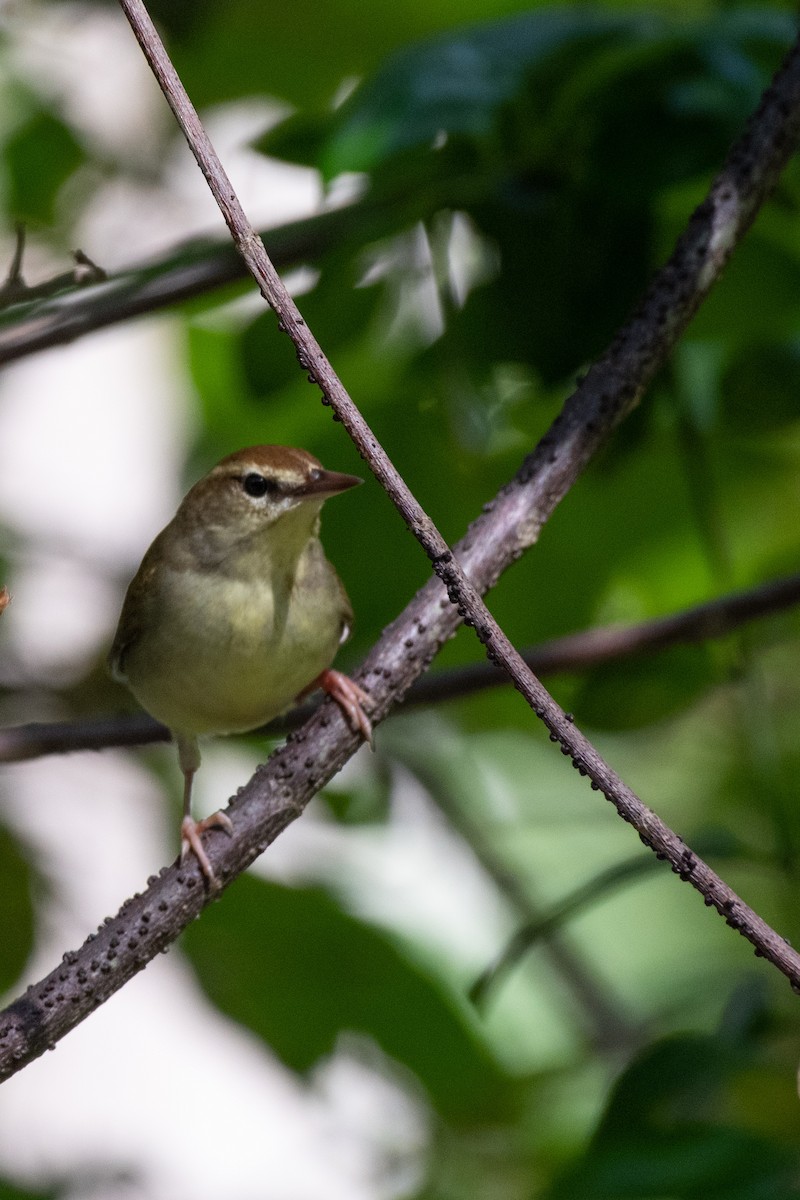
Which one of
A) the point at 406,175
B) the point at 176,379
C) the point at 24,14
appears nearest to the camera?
the point at 406,175

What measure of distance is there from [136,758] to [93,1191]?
133 cm

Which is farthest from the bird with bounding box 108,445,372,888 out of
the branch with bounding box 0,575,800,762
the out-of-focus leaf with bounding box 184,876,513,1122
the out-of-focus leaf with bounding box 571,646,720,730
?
the out-of-focus leaf with bounding box 571,646,720,730

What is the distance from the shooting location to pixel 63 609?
15.6 ft

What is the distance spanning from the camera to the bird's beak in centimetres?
271

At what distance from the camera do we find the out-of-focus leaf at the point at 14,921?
9.71 feet

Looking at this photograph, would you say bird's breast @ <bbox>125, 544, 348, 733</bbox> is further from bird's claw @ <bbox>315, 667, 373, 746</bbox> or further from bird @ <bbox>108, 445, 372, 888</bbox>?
bird's claw @ <bbox>315, 667, 373, 746</bbox>

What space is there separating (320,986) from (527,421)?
1.34m

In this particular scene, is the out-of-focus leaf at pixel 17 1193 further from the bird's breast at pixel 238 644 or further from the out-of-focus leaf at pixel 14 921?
the bird's breast at pixel 238 644

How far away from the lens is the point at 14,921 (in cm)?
297

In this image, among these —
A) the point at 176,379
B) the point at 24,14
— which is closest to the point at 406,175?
the point at 24,14

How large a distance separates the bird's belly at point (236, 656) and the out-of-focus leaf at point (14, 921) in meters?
0.48

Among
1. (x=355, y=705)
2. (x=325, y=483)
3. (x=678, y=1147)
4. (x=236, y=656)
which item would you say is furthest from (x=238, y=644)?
(x=678, y=1147)

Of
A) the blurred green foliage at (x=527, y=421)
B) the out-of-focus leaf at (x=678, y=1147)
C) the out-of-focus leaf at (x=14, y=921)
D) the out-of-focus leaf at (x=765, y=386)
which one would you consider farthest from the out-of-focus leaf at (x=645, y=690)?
the out-of-focus leaf at (x=14, y=921)

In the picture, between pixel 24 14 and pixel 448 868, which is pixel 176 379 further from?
pixel 448 868
